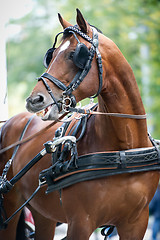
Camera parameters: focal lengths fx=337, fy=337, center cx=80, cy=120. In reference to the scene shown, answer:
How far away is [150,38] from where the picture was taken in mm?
4812

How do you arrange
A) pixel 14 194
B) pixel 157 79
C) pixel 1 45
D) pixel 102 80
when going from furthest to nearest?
pixel 157 79
pixel 1 45
pixel 14 194
pixel 102 80

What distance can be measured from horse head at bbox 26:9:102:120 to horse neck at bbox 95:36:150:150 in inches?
4.5

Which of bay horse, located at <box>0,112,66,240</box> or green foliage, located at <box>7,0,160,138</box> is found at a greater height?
green foliage, located at <box>7,0,160,138</box>

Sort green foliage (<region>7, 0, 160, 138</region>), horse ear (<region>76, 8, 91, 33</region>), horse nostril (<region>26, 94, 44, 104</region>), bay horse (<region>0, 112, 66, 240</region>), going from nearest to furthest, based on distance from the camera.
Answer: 1. horse nostril (<region>26, 94, 44, 104</region>)
2. horse ear (<region>76, 8, 91, 33</region>)
3. bay horse (<region>0, 112, 66, 240</region>)
4. green foliage (<region>7, 0, 160, 138</region>)

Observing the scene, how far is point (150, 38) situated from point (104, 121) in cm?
285

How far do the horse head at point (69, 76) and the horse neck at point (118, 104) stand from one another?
0.38ft

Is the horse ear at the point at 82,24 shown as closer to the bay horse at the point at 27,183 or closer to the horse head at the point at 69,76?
the horse head at the point at 69,76

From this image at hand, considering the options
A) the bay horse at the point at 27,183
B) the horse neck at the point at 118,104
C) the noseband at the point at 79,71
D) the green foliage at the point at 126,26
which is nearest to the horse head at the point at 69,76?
the noseband at the point at 79,71

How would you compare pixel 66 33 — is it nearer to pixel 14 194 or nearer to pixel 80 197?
pixel 80 197

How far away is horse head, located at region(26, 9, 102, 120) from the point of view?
2080 mm

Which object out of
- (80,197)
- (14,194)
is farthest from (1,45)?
(80,197)

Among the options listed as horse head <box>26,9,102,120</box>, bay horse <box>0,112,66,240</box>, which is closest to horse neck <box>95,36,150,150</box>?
horse head <box>26,9,102,120</box>

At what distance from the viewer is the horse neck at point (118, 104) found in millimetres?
2264

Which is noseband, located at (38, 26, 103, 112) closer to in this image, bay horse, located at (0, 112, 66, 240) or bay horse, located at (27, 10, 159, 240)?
bay horse, located at (27, 10, 159, 240)
